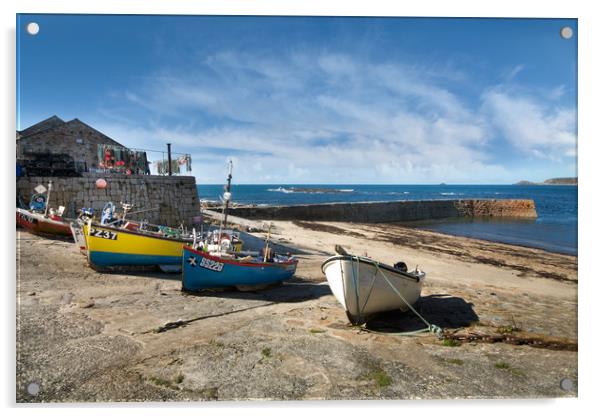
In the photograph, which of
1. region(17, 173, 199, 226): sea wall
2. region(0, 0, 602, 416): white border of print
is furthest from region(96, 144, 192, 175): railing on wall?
region(0, 0, 602, 416): white border of print

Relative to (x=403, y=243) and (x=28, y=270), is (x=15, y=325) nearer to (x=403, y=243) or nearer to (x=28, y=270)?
(x=28, y=270)

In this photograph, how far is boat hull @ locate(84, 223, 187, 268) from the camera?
8336mm

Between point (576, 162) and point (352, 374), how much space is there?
3.85 metres

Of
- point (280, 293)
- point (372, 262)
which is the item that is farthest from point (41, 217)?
point (372, 262)

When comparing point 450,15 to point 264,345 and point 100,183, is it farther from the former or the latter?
point 100,183

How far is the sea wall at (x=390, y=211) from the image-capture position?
2570 cm

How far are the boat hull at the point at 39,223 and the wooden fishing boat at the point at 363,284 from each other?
9.65m

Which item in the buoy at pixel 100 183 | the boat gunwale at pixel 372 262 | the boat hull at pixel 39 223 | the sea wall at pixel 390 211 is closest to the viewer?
the boat gunwale at pixel 372 262

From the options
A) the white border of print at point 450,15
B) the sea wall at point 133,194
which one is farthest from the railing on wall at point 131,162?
the white border of print at point 450,15

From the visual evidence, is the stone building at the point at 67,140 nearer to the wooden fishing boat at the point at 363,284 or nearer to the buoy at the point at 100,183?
the buoy at the point at 100,183
